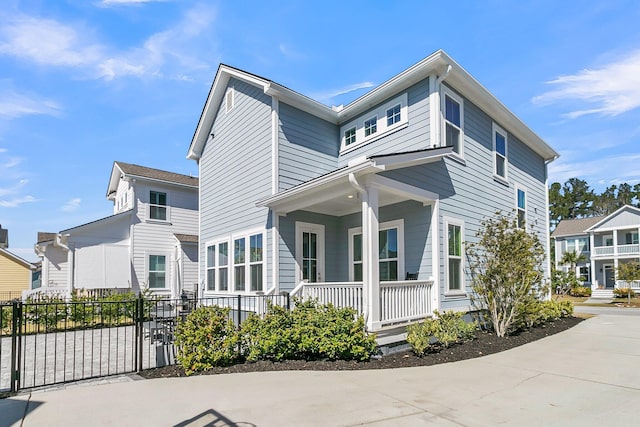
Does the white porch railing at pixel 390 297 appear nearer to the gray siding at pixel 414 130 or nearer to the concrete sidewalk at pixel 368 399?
the concrete sidewalk at pixel 368 399

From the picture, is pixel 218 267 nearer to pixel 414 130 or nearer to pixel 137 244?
pixel 137 244

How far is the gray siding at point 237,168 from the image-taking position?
10594 millimetres

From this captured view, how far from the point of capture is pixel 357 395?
16.7 ft

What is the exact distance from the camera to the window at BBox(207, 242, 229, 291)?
1221 centimetres

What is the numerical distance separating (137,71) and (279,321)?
8.64 metres

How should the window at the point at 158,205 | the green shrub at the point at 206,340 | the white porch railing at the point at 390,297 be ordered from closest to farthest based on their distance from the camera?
the green shrub at the point at 206,340
the white porch railing at the point at 390,297
the window at the point at 158,205

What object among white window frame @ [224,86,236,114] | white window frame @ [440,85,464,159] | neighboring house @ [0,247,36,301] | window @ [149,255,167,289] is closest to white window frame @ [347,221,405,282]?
white window frame @ [440,85,464,159]

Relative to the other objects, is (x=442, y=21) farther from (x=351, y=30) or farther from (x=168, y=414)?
(x=168, y=414)

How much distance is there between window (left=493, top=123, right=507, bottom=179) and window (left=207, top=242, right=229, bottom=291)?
899cm

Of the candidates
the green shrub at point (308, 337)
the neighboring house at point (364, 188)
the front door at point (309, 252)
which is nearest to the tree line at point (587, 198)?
the neighboring house at point (364, 188)

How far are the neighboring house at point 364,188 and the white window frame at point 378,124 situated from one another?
4 centimetres

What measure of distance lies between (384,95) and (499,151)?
15.5 feet

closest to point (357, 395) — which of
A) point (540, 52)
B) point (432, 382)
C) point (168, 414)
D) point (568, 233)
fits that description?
point (432, 382)

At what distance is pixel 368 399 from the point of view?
492 cm
